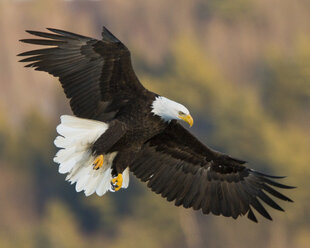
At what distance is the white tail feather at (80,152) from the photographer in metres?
8.14

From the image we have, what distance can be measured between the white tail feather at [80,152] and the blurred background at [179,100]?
22.3m

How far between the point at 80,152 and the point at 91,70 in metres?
Answer: 0.72

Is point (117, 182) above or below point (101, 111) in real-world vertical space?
below

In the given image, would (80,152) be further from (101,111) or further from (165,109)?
(165,109)

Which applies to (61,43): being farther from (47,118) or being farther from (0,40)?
(0,40)

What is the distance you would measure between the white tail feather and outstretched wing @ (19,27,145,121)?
0.20 metres

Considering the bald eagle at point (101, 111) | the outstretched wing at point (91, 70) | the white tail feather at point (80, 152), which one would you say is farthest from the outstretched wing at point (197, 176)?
the outstretched wing at point (91, 70)

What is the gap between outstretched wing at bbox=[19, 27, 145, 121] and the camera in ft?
27.0

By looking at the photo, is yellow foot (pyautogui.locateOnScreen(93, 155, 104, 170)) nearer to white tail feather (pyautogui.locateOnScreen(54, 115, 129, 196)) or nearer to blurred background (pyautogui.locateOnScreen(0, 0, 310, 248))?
white tail feather (pyautogui.locateOnScreen(54, 115, 129, 196))

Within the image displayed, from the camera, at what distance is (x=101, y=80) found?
8367mm

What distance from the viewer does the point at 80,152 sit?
8.34 metres

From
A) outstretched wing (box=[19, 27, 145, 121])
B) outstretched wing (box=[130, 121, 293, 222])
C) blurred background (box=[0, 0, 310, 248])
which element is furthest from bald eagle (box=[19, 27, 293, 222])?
blurred background (box=[0, 0, 310, 248])

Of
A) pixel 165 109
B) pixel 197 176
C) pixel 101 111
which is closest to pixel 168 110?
pixel 165 109

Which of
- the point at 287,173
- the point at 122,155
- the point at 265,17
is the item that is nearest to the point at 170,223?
the point at 287,173
